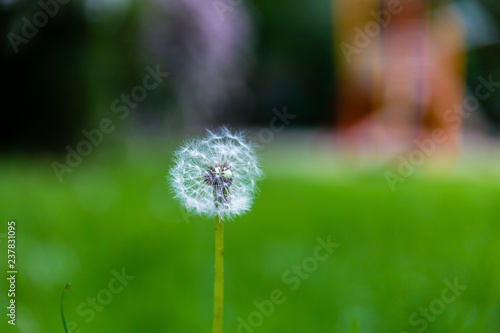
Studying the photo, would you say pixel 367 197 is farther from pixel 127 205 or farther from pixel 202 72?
pixel 202 72

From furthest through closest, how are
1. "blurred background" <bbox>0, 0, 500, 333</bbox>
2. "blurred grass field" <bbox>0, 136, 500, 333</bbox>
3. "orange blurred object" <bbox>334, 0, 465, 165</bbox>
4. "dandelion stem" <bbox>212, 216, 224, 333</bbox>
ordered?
"orange blurred object" <bbox>334, 0, 465, 165</bbox>, "blurred background" <bbox>0, 0, 500, 333</bbox>, "blurred grass field" <bbox>0, 136, 500, 333</bbox>, "dandelion stem" <bbox>212, 216, 224, 333</bbox>

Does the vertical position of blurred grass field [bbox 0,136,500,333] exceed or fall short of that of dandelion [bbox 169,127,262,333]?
it exceeds it

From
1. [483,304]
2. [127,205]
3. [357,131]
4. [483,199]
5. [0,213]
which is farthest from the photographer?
[357,131]

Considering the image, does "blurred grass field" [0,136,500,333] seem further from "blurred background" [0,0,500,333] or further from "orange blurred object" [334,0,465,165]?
"orange blurred object" [334,0,465,165]

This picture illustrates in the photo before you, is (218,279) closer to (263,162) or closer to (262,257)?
(262,257)

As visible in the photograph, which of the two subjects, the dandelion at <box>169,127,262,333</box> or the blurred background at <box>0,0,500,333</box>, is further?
the blurred background at <box>0,0,500,333</box>

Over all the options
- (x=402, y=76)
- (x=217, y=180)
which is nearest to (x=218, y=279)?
(x=217, y=180)

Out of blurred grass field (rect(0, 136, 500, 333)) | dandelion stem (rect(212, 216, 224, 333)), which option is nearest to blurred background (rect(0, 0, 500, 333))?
blurred grass field (rect(0, 136, 500, 333))

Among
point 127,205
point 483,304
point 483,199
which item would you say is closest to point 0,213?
point 127,205
